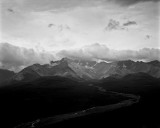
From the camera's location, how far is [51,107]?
173750 millimetres

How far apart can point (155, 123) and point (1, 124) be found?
93.2m

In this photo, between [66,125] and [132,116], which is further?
[132,116]

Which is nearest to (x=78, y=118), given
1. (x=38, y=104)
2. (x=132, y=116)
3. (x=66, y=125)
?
(x=66, y=125)

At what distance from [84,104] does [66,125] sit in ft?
228

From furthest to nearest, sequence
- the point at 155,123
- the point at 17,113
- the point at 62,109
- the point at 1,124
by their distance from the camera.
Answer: the point at 62,109
the point at 17,113
the point at 1,124
the point at 155,123

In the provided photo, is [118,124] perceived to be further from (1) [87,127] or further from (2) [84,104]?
(2) [84,104]

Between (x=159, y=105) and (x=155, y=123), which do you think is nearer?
(x=155, y=123)

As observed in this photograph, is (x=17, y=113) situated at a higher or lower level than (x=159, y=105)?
higher

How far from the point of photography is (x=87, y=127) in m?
114

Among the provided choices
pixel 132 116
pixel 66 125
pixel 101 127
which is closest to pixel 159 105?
pixel 132 116

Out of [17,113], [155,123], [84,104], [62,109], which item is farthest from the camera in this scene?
[84,104]

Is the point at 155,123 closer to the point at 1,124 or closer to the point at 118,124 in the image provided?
the point at 118,124

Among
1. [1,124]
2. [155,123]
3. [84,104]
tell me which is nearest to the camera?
[155,123]

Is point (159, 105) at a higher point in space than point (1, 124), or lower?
lower
